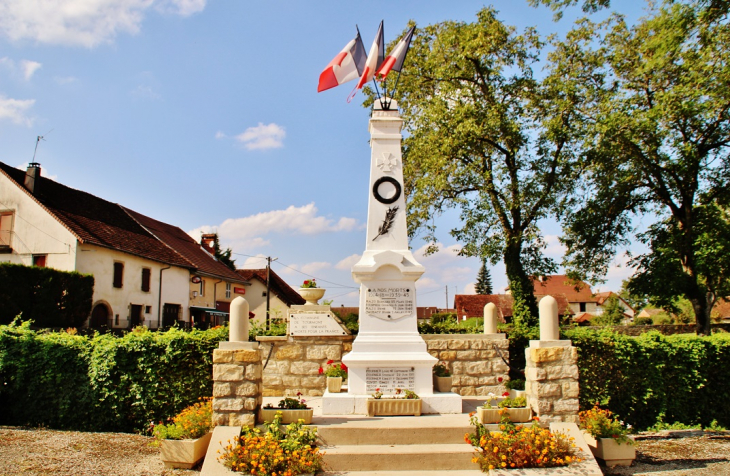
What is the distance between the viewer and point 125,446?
317 inches

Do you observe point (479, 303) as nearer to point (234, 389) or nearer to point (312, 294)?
point (312, 294)

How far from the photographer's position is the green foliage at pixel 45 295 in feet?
61.4

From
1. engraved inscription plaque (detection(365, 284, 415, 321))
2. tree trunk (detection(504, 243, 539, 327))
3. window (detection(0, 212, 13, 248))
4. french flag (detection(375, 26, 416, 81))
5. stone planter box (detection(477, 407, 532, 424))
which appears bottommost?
stone planter box (detection(477, 407, 532, 424))

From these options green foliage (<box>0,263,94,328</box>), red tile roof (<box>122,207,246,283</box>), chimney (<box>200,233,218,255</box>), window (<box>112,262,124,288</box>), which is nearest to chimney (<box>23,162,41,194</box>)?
window (<box>112,262,124,288</box>)

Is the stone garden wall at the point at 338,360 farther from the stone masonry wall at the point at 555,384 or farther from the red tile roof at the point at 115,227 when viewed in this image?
the red tile roof at the point at 115,227

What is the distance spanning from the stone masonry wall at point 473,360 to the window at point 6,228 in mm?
21227

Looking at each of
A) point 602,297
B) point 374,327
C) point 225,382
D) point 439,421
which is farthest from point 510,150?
point 602,297

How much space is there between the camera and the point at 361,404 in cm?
812

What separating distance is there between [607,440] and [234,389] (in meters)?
5.24

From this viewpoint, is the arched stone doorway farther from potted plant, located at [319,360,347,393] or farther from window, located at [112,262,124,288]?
potted plant, located at [319,360,347,393]

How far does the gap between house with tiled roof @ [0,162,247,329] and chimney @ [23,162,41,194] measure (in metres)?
0.04

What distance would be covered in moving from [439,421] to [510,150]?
13.5 metres

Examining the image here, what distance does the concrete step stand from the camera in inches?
262

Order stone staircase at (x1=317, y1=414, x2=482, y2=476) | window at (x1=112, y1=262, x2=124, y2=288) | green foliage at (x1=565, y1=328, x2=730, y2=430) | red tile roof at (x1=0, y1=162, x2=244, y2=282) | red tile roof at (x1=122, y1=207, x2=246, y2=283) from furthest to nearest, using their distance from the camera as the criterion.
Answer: red tile roof at (x1=122, y1=207, x2=246, y2=283)
window at (x1=112, y1=262, x2=124, y2=288)
red tile roof at (x1=0, y1=162, x2=244, y2=282)
green foliage at (x1=565, y1=328, x2=730, y2=430)
stone staircase at (x1=317, y1=414, x2=482, y2=476)
